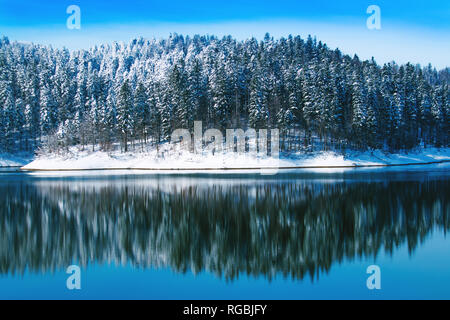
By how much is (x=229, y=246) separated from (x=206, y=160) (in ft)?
184

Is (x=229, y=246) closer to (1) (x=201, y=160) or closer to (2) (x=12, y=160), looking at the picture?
(1) (x=201, y=160)

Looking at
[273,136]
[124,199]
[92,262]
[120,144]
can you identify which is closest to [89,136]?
[120,144]

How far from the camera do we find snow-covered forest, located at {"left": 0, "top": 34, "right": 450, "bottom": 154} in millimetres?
81688

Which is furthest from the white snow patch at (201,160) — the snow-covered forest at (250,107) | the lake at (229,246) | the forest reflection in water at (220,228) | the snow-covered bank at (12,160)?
the lake at (229,246)

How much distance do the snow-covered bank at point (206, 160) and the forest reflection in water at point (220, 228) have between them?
35219 millimetres

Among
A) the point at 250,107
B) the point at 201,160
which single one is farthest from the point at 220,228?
the point at 250,107

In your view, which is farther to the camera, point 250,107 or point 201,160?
point 250,107

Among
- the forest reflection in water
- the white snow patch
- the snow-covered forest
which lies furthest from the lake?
the snow-covered forest

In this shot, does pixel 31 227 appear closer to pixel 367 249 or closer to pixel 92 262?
pixel 92 262

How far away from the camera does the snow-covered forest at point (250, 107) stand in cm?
8169

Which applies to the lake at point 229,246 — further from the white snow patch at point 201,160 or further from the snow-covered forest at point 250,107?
the snow-covered forest at point 250,107

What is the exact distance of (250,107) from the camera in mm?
80062

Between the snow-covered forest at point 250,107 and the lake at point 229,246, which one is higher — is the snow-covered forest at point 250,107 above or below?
above
